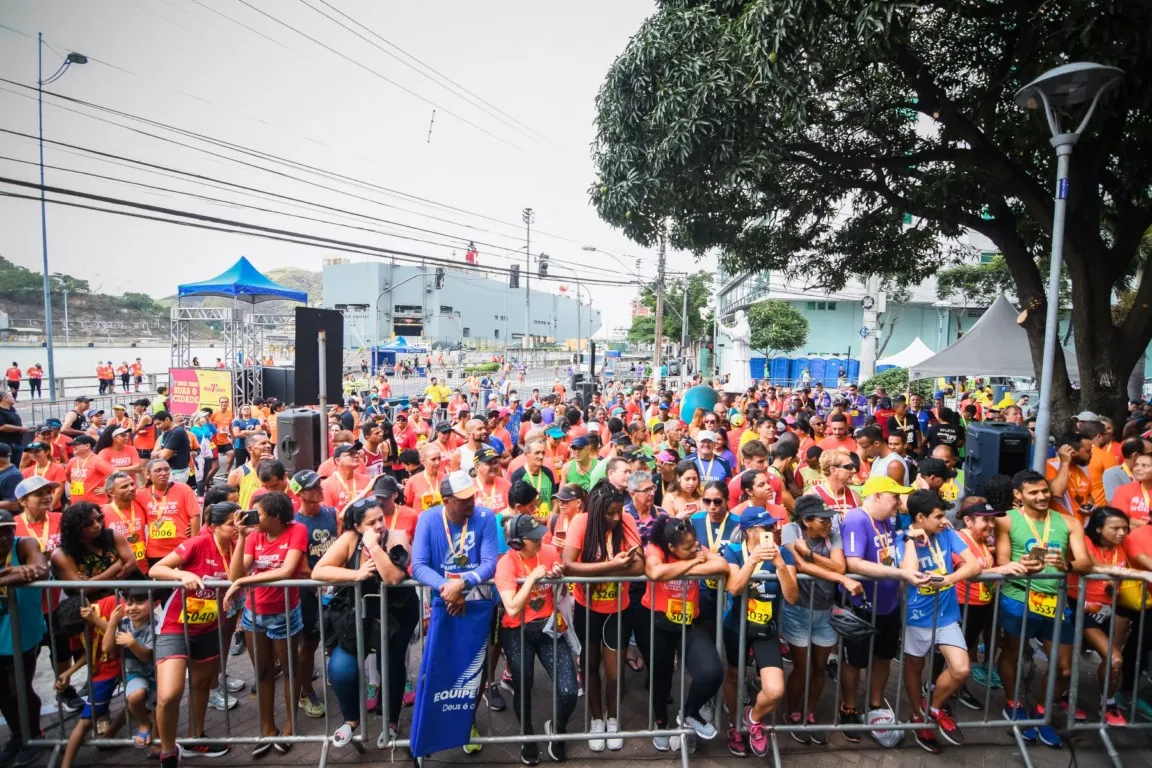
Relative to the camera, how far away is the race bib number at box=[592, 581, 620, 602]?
13.0 feet

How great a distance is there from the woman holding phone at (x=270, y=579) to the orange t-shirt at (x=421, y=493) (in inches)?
67.6

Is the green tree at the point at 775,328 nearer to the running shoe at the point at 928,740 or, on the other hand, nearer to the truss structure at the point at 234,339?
the truss structure at the point at 234,339

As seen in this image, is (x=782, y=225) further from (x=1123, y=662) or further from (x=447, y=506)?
(x=447, y=506)

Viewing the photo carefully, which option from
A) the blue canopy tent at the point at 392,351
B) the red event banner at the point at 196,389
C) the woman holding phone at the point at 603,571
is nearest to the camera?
the woman holding phone at the point at 603,571

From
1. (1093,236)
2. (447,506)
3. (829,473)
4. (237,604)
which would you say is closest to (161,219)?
(237,604)

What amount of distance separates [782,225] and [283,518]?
11248 millimetres

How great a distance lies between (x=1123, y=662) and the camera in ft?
14.2

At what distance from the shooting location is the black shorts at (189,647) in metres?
3.61

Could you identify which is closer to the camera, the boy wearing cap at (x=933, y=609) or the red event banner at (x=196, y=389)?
the boy wearing cap at (x=933, y=609)

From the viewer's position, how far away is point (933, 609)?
12.8 feet

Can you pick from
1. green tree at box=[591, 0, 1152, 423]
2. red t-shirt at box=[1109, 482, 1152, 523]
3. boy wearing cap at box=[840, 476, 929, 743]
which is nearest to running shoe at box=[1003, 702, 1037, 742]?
boy wearing cap at box=[840, 476, 929, 743]

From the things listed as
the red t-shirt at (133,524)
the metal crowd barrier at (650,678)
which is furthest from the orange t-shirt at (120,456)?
the metal crowd barrier at (650,678)

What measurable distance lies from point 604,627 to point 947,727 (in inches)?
90.0

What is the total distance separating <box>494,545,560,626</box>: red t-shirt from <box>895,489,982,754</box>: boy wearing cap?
227 centimetres
